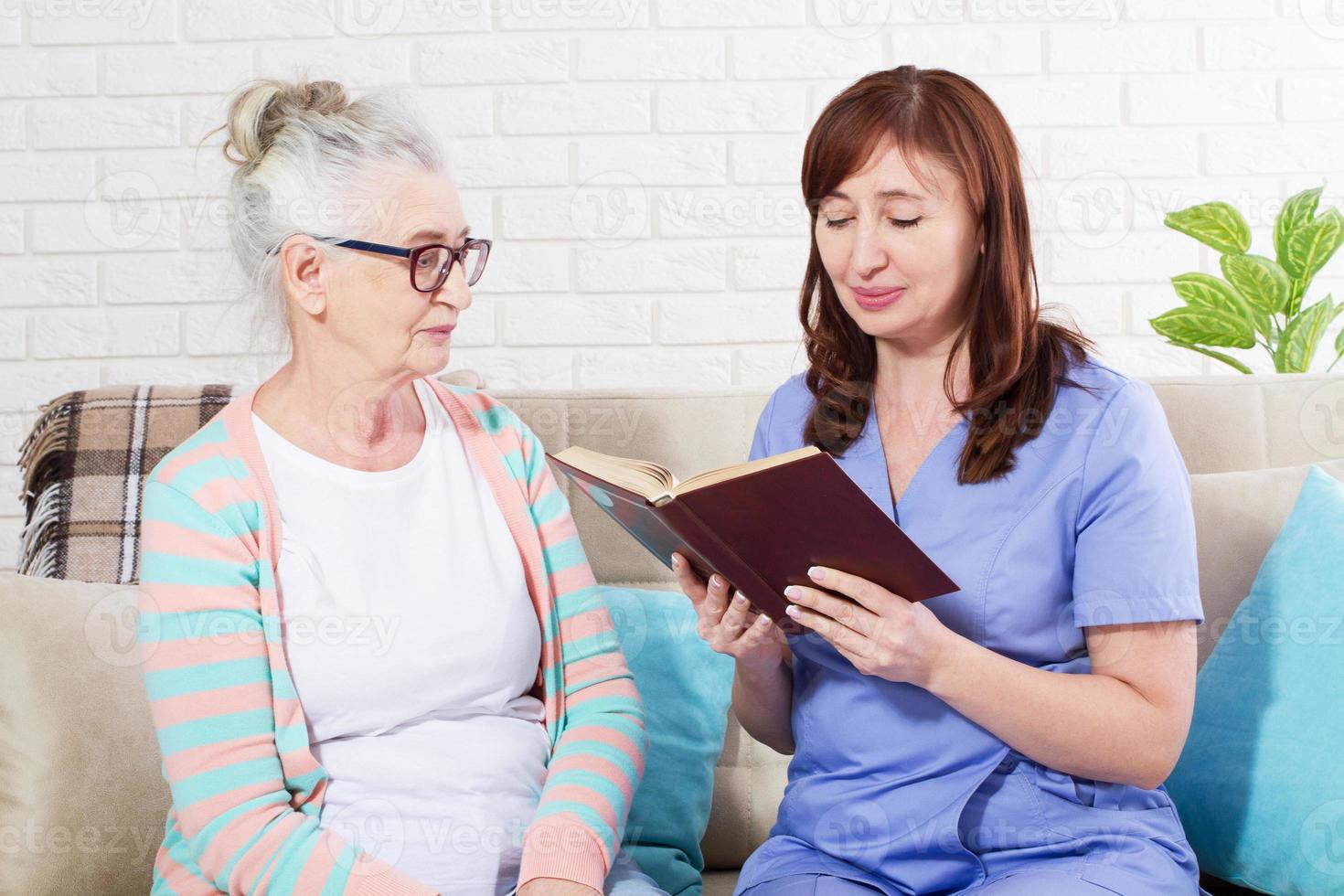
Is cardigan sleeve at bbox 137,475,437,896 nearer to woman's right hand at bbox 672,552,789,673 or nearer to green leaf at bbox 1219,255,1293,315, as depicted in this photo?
woman's right hand at bbox 672,552,789,673

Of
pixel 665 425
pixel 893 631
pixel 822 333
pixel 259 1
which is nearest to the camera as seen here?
pixel 893 631

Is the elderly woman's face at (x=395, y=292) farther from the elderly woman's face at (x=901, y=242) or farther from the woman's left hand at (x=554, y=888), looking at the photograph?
the woman's left hand at (x=554, y=888)

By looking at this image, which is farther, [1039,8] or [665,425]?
[1039,8]

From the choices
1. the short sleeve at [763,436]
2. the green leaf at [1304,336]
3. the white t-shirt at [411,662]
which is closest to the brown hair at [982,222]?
the short sleeve at [763,436]

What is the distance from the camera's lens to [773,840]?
4.40 ft

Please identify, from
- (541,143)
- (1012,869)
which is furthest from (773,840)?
(541,143)

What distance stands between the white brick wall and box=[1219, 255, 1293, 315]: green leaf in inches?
15.0

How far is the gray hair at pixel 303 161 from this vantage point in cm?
129

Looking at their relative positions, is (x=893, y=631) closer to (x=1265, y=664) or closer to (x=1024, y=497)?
(x=1024, y=497)

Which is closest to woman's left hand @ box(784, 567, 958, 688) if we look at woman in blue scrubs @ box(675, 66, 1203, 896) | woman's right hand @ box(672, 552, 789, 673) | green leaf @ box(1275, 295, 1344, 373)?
woman in blue scrubs @ box(675, 66, 1203, 896)

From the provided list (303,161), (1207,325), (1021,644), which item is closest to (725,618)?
(1021,644)

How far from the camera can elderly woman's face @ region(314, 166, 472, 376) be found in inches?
50.8

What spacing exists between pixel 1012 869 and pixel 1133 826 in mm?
130

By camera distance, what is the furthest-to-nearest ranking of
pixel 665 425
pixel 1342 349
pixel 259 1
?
pixel 259 1 < pixel 1342 349 < pixel 665 425
